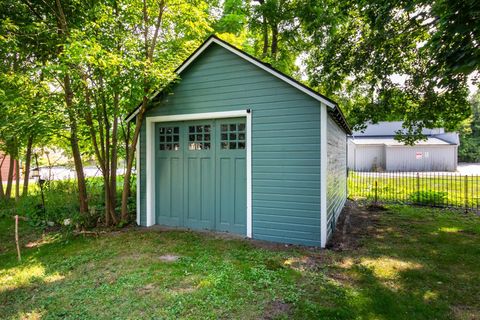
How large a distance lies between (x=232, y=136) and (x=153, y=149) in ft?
6.99

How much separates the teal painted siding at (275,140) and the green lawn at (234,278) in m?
0.52

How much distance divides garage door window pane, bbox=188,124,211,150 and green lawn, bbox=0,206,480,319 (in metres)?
1.93

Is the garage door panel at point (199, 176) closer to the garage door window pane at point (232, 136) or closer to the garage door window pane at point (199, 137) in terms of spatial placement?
the garage door window pane at point (199, 137)

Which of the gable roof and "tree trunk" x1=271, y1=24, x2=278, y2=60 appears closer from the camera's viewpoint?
the gable roof

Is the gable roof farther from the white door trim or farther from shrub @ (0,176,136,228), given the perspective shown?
shrub @ (0,176,136,228)

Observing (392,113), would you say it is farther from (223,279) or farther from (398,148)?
(398,148)

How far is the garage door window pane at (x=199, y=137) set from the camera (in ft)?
20.7

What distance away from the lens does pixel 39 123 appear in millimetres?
5383

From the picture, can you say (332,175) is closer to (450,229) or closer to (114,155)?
(450,229)

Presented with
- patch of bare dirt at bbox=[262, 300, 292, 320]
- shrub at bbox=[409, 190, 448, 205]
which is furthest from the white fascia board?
shrub at bbox=[409, 190, 448, 205]

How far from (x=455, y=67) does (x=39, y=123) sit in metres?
6.40

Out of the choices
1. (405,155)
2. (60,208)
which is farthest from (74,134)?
(405,155)

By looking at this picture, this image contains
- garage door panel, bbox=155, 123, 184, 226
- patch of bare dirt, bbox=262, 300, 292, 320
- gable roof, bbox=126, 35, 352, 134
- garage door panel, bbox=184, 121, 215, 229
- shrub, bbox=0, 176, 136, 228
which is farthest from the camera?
shrub, bbox=0, 176, 136, 228

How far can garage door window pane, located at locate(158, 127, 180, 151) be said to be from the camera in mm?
6660
